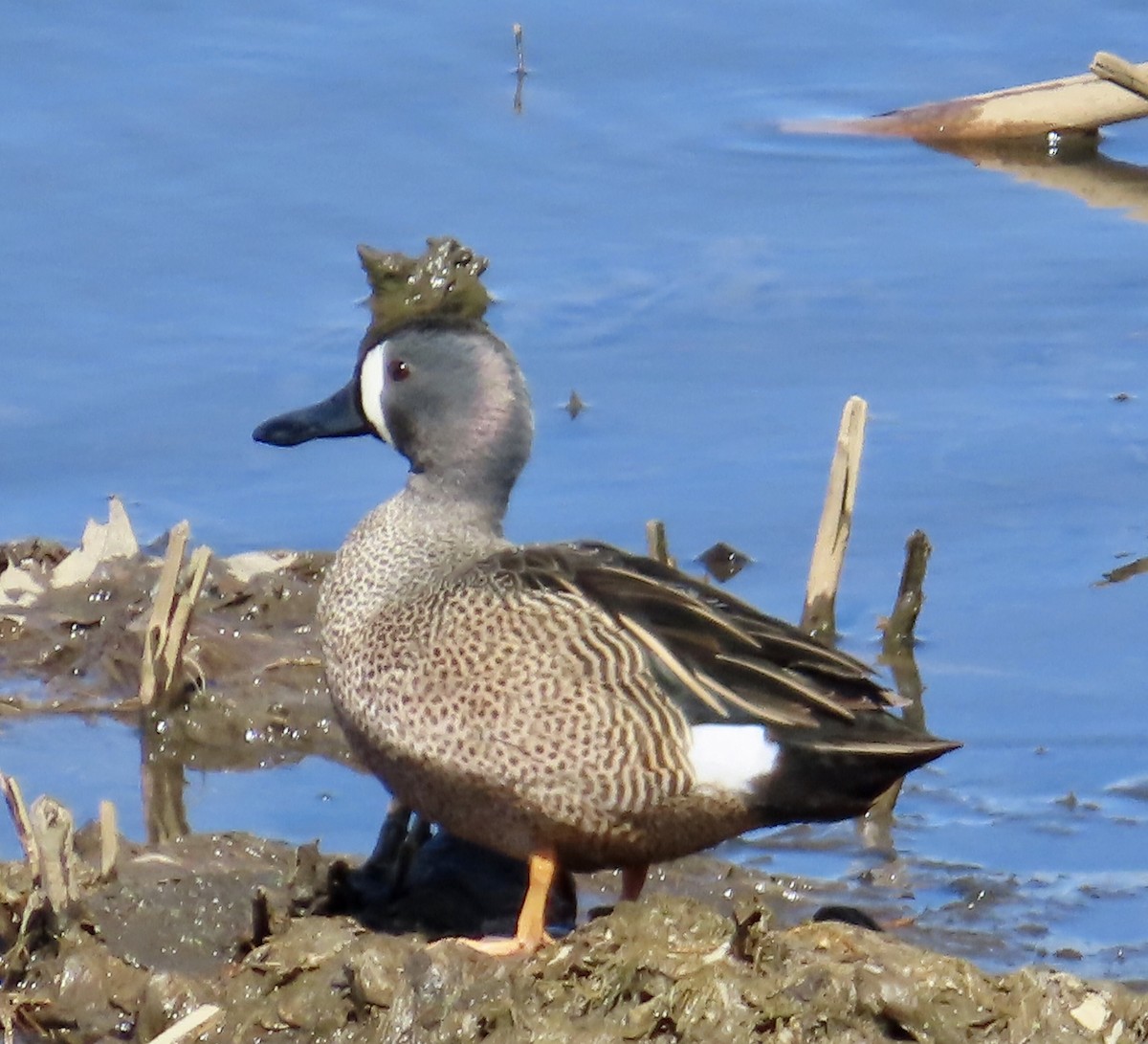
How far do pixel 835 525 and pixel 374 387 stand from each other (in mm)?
1297

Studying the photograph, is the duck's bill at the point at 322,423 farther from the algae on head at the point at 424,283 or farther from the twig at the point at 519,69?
the twig at the point at 519,69

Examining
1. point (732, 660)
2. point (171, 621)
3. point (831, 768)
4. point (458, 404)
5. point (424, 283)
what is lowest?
point (171, 621)

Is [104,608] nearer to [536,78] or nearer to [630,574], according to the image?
[630,574]

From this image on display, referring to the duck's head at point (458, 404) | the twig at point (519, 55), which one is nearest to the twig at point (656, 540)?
the duck's head at point (458, 404)

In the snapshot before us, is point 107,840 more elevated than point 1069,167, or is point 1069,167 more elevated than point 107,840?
point 1069,167

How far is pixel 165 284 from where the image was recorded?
805cm

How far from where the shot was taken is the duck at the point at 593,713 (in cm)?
460

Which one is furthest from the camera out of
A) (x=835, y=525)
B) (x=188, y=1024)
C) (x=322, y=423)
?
(x=835, y=525)

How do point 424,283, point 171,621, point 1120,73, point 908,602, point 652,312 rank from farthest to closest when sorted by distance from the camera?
1. point 1120,73
2. point 652,312
3. point 424,283
4. point 908,602
5. point 171,621

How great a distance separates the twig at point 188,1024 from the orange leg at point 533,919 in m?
0.46

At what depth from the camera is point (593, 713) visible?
15.1 ft

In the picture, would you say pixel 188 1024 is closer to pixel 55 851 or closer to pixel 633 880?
pixel 55 851

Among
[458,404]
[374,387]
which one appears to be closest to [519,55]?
[374,387]

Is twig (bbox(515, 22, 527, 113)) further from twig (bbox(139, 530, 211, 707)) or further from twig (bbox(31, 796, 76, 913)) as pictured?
twig (bbox(31, 796, 76, 913))
